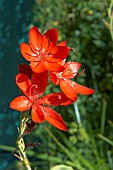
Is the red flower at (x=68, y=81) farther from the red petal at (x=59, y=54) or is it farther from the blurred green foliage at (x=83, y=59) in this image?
the blurred green foliage at (x=83, y=59)

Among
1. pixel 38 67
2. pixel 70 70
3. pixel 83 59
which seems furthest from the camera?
pixel 83 59

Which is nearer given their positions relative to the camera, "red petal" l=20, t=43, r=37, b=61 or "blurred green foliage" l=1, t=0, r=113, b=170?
"red petal" l=20, t=43, r=37, b=61

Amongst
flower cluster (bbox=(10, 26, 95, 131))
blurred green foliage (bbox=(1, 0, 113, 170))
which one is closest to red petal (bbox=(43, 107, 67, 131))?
flower cluster (bbox=(10, 26, 95, 131))

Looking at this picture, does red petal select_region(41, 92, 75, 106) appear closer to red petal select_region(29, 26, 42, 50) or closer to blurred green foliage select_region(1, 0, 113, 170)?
red petal select_region(29, 26, 42, 50)

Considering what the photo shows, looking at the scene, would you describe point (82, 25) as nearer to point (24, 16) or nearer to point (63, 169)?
point (24, 16)

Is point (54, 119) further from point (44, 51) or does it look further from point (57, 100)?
point (44, 51)

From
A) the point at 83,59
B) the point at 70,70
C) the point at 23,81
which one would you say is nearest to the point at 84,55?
the point at 83,59

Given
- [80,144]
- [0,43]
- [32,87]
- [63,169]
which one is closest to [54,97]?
[32,87]
